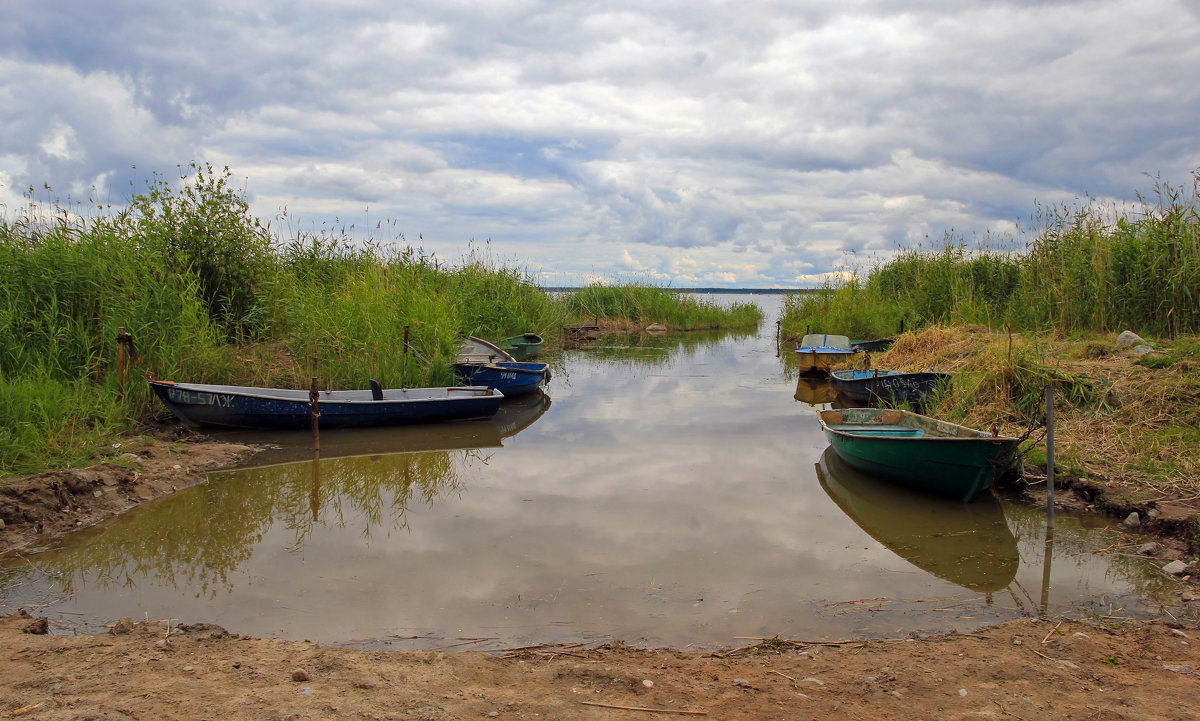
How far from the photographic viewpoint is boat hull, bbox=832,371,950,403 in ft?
34.7

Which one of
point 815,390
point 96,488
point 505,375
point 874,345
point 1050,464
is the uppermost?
point 874,345

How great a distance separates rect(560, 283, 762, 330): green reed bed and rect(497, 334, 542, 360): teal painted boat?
507 inches

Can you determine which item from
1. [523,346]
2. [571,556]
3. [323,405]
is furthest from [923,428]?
[523,346]

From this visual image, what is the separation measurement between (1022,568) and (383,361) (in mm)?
9146

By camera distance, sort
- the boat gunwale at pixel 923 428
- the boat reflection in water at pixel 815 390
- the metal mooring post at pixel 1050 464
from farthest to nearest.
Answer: the boat reflection in water at pixel 815 390 → the boat gunwale at pixel 923 428 → the metal mooring post at pixel 1050 464

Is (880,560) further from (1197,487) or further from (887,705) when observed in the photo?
(1197,487)

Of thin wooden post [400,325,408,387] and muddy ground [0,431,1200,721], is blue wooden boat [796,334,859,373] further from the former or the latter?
muddy ground [0,431,1200,721]

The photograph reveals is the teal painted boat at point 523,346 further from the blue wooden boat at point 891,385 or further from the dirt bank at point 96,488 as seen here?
the dirt bank at point 96,488

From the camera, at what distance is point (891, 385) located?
11.1m

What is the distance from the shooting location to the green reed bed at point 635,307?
31578 mm

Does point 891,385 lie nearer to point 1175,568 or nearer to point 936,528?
point 936,528

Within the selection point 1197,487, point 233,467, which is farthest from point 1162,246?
point 233,467

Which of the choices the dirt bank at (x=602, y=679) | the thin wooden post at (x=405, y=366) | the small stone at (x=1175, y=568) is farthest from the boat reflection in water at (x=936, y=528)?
the thin wooden post at (x=405, y=366)

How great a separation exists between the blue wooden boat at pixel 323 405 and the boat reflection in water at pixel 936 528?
538 cm
